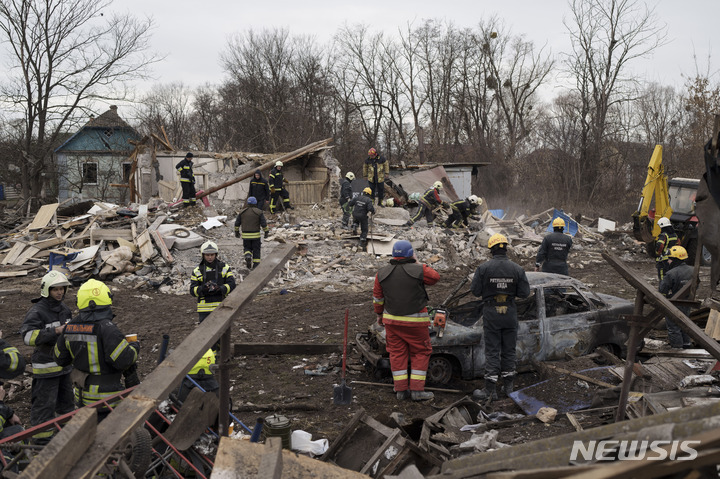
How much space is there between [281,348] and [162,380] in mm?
5881

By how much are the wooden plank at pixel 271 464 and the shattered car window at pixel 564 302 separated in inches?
230

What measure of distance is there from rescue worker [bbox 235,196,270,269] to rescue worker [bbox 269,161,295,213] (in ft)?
15.3

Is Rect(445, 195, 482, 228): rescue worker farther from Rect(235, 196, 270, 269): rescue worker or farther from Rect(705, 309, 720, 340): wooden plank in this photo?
Rect(705, 309, 720, 340): wooden plank

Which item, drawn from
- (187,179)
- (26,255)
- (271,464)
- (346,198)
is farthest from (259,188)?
(271,464)

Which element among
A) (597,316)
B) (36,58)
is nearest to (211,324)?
(597,316)

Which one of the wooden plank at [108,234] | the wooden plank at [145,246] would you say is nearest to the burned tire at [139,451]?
the wooden plank at [145,246]

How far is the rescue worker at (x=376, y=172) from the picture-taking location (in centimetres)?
1855

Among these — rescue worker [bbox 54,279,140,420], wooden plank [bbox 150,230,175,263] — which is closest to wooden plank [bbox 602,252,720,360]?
rescue worker [bbox 54,279,140,420]

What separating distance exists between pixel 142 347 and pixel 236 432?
176 inches

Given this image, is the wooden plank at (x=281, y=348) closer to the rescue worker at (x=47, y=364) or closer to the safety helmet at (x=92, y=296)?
the rescue worker at (x=47, y=364)

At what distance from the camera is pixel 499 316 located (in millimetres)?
6559

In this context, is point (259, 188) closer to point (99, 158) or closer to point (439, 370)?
point (439, 370)

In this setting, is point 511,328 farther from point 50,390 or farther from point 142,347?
point 142,347

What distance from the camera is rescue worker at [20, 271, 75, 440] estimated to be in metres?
4.94
